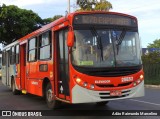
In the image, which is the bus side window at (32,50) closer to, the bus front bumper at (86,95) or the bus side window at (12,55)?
the bus side window at (12,55)

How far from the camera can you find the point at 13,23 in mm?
43906

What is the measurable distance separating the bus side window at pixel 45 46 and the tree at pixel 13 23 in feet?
99.4

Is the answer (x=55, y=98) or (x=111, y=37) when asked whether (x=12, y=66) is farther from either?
(x=111, y=37)

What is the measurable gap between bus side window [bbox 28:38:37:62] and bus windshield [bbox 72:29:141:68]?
4091mm

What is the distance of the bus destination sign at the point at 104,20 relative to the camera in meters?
10.2

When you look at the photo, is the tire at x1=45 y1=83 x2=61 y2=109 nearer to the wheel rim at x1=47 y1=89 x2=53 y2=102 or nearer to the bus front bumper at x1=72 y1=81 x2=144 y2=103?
the wheel rim at x1=47 y1=89 x2=53 y2=102

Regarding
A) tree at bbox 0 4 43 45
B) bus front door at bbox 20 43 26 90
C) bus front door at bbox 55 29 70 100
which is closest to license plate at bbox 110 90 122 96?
bus front door at bbox 55 29 70 100

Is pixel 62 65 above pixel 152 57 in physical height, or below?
below

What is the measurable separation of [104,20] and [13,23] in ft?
114

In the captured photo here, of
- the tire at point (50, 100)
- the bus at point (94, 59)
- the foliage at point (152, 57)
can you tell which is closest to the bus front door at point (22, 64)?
the tire at point (50, 100)

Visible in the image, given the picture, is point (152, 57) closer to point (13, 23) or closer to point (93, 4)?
point (93, 4)

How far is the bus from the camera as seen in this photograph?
9812 millimetres

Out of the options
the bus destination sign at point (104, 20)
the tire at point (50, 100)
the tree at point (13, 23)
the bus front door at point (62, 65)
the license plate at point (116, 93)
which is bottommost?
the tire at point (50, 100)

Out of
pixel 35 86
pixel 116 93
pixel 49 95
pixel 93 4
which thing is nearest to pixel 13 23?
pixel 93 4
